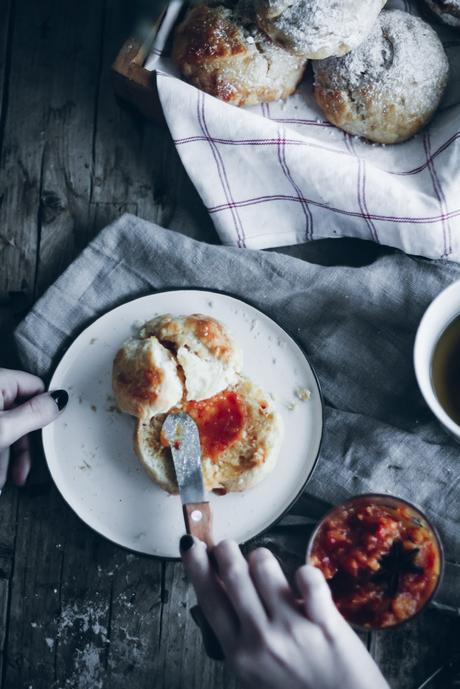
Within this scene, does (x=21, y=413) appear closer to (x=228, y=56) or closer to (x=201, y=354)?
(x=201, y=354)

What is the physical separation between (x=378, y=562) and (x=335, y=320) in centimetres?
71

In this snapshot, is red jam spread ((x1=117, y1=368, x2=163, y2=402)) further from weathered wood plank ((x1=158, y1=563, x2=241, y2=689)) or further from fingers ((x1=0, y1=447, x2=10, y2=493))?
weathered wood plank ((x1=158, y1=563, x2=241, y2=689))

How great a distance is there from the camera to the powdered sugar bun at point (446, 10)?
2.12 metres

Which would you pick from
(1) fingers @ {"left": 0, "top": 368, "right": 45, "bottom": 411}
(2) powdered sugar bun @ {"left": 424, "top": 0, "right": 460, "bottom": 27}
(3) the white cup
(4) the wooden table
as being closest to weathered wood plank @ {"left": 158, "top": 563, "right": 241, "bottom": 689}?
(4) the wooden table

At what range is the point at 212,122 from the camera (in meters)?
2.13

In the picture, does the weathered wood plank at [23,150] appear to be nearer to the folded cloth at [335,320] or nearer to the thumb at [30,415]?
the folded cloth at [335,320]

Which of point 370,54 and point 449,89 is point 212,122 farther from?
point 449,89

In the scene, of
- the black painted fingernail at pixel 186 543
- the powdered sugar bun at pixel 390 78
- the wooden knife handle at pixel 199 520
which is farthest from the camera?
the powdered sugar bun at pixel 390 78

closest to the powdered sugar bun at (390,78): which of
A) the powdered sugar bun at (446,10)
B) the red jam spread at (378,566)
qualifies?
the powdered sugar bun at (446,10)

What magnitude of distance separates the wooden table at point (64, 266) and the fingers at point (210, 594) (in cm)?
39

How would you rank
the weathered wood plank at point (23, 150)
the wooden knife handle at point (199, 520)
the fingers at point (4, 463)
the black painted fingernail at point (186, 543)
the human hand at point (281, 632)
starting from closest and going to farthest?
the human hand at point (281, 632), the black painted fingernail at point (186, 543), the wooden knife handle at point (199, 520), the fingers at point (4, 463), the weathered wood plank at point (23, 150)

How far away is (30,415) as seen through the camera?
6.79 feet

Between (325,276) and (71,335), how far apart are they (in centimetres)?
77

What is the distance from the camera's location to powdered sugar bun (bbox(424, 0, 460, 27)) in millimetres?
2117
